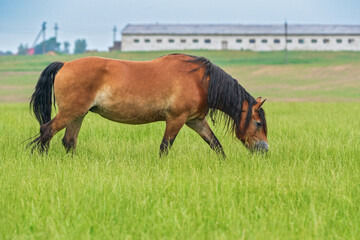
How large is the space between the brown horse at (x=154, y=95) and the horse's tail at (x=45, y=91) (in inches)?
9.1

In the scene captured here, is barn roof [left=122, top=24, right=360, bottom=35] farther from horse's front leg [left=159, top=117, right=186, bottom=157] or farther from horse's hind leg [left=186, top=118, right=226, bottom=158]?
horse's front leg [left=159, top=117, right=186, bottom=157]

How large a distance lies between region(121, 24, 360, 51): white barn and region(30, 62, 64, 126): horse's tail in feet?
232

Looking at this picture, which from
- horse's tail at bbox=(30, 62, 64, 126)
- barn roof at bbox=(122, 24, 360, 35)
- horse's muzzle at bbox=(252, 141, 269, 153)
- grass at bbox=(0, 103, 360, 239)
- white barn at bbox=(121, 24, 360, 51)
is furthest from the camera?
barn roof at bbox=(122, 24, 360, 35)

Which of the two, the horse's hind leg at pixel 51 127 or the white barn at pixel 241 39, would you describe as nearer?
the horse's hind leg at pixel 51 127

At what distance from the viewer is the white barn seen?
256 ft

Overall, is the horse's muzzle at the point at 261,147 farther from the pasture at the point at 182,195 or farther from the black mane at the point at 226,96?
the black mane at the point at 226,96

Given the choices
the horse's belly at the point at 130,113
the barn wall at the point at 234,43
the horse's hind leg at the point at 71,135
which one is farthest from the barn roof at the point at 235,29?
the horse's belly at the point at 130,113

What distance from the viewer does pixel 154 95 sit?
294 inches

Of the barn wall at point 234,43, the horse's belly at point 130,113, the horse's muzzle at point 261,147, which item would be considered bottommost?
the horse's muzzle at point 261,147

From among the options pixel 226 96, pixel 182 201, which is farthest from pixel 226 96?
pixel 182 201

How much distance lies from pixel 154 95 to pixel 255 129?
166 centimetres

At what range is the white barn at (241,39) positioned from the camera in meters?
78.1

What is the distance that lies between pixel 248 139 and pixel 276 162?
23.5 inches

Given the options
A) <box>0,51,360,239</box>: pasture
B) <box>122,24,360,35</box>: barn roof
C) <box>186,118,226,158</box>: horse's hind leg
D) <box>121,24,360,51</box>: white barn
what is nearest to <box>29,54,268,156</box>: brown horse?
<box>186,118,226,158</box>: horse's hind leg
